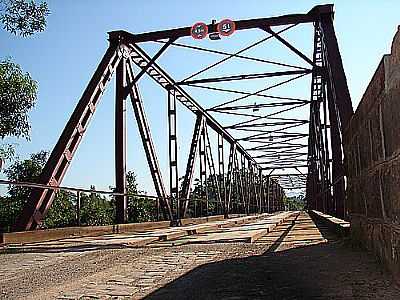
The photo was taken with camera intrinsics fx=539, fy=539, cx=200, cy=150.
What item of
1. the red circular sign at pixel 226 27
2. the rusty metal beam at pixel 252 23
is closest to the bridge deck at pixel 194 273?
the rusty metal beam at pixel 252 23

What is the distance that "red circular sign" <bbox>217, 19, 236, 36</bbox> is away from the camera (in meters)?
13.5

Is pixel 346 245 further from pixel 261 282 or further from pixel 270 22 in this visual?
pixel 270 22

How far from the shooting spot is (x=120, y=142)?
13.0 meters

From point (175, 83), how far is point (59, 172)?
29.4 feet

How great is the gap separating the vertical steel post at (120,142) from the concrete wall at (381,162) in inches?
303

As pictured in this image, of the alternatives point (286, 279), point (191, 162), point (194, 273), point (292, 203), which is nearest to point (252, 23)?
point (191, 162)

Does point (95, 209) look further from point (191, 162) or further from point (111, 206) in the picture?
point (191, 162)

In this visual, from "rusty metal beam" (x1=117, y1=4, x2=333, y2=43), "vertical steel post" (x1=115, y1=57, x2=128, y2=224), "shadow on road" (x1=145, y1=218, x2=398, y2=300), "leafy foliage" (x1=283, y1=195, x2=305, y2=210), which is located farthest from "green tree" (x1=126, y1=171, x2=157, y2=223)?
"leafy foliage" (x1=283, y1=195, x2=305, y2=210)

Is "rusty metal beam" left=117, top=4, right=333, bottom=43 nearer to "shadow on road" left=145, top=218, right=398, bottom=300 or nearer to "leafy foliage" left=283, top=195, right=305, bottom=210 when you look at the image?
"shadow on road" left=145, top=218, right=398, bottom=300

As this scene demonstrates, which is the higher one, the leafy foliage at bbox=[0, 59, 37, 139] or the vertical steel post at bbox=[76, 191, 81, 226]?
the leafy foliage at bbox=[0, 59, 37, 139]

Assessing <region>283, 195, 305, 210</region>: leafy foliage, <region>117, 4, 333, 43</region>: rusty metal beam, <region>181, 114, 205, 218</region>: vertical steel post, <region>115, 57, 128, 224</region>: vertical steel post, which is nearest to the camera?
<region>115, 57, 128, 224</region>: vertical steel post

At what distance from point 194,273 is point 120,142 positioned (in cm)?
904

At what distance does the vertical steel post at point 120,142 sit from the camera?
40.6 ft

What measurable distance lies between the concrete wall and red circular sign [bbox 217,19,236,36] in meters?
8.47
